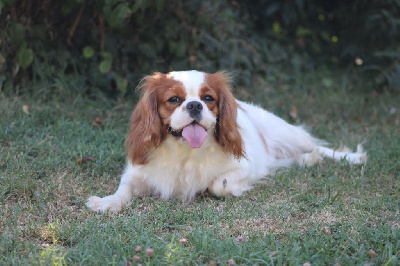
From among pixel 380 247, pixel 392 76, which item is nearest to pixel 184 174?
pixel 380 247

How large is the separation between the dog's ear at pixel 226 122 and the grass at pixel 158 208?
1.08 feet

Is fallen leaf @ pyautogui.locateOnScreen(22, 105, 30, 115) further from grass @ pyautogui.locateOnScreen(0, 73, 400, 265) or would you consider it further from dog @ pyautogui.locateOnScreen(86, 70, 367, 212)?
dog @ pyautogui.locateOnScreen(86, 70, 367, 212)

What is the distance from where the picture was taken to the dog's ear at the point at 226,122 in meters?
3.63

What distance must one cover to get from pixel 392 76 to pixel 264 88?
143cm

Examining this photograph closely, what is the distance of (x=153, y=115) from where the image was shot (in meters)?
3.55

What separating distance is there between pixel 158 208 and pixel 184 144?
0.45 metres

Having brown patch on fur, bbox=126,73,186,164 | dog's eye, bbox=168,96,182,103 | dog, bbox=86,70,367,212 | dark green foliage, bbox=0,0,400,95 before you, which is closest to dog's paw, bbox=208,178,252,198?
dog, bbox=86,70,367,212

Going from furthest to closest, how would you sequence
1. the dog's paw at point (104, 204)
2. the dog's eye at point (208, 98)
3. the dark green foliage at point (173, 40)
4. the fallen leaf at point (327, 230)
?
the dark green foliage at point (173, 40) < the dog's eye at point (208, 98) < the dog's paw at point (104, 204) < the fallen leaf at point (327, 230)

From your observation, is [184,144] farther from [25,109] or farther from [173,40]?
[173,40]

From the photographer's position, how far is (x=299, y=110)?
612 cm

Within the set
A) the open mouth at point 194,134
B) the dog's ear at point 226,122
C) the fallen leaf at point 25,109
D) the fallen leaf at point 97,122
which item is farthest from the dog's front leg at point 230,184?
the fallen leaf at point 25,109

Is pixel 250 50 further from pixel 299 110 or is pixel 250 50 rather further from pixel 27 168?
pixel 27 168

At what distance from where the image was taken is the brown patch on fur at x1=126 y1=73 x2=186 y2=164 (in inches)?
139

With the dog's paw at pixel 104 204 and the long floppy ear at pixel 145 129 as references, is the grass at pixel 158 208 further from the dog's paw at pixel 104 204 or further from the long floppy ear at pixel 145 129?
the long floppy ear at pixel 145 129
